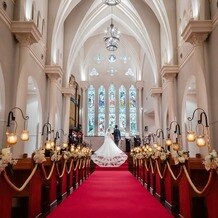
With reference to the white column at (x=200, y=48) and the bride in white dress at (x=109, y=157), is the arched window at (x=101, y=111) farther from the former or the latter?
the white column at (x=200, y=48)

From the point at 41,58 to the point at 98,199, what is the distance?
9.80m

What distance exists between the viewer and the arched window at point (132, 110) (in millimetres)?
29894

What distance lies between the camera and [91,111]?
30.4 m

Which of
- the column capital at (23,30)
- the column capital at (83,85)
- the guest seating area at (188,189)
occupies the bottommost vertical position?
the guest seating area at (188,189)

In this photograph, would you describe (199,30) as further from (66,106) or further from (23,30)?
(66,106)

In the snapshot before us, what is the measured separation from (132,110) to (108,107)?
→ 8.53 feet

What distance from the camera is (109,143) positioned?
65.8 ft

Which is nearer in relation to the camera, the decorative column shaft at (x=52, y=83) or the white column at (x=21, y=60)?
the white column at (x=21, y=60)

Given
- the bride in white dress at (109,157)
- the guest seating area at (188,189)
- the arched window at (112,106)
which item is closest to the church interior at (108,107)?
the guest seating area at (188,189)

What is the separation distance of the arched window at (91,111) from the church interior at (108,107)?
11 cm

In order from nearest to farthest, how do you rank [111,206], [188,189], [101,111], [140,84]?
[188,189] → [111,206] → [140,84] → [101,111]

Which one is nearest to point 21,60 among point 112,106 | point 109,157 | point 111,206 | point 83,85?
point 111,206

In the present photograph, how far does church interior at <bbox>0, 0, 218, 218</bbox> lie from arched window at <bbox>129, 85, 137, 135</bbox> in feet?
0.36

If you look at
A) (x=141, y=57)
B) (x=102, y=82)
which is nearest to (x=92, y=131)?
(x=102, y=82)
